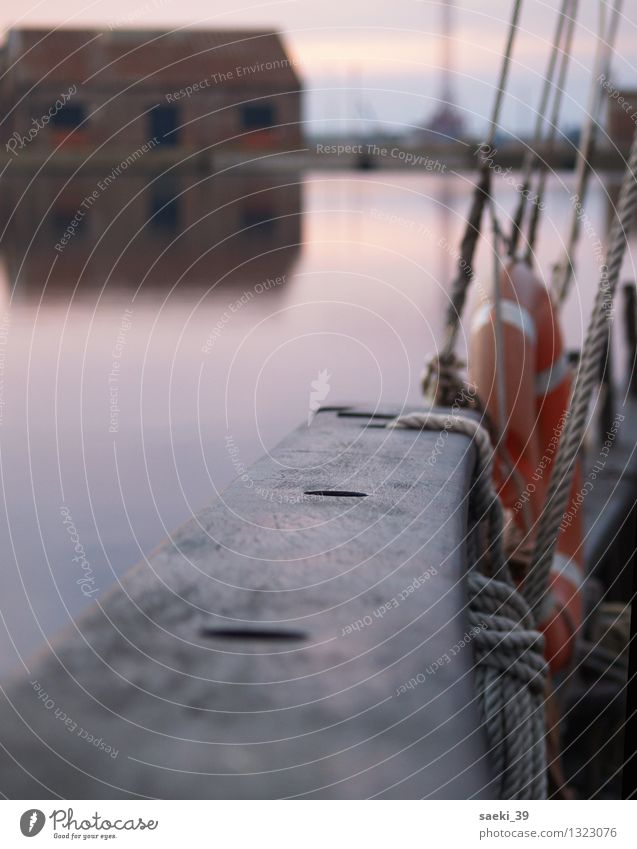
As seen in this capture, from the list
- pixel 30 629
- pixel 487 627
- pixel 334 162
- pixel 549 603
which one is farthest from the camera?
pixel 334 162

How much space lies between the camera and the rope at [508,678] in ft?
1.44

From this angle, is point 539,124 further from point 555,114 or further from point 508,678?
point 508,678

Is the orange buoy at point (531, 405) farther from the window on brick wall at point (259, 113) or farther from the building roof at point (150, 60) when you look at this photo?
the window on brick wall at point (259, 113)

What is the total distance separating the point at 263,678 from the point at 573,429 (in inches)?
13.7

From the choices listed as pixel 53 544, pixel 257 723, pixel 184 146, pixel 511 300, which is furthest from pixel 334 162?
pixel 257 723

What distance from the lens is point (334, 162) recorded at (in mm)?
10477

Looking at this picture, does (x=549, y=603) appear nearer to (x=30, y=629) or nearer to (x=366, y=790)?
(x=366, y=790)

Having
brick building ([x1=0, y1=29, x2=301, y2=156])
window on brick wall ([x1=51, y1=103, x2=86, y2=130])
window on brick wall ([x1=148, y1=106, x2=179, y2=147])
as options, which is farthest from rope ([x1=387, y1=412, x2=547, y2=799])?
window on brick wall ([x1=148, y1=106, x2=179, y2=147])

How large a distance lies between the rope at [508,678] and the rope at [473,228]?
36cm

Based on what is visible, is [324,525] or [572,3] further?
[572,3]

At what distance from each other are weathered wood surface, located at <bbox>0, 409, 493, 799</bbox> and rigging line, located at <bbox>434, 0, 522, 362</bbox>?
44cm

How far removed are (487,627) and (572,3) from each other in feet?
2.85

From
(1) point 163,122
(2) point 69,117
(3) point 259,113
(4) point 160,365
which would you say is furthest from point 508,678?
(3) point 259,113

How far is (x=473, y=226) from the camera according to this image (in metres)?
0.92
